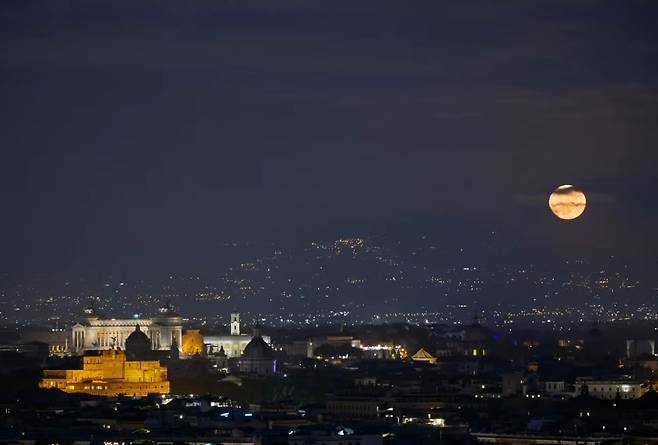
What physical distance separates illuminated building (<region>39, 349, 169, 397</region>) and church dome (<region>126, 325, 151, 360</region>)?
48.5ft

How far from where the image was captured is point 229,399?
134m

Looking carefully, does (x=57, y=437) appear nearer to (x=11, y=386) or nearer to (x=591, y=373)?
(x=11, y=386)

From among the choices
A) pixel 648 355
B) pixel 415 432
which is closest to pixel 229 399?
pixel 415 432

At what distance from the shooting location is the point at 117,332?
196750 mm

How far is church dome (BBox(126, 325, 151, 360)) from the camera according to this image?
561 feet

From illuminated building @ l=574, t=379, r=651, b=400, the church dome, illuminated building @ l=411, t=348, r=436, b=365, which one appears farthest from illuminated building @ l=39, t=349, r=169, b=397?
illuminated building @ l=411, t=348, r=436, b=365

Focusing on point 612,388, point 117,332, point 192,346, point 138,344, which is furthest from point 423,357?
point 612,388

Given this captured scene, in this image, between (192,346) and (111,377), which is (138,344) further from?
(111,377)

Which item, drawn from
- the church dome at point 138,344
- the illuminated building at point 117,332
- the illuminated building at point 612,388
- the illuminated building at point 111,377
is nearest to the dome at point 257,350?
the church dome at point 138,344

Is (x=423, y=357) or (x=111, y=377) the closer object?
(x=111, y=377)

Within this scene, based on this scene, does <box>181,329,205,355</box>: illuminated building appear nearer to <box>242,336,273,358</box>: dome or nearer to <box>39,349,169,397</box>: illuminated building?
<box>242,336,273,358</box>: dome

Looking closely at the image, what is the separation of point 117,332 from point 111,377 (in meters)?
49.1

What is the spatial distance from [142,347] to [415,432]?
7620 cm

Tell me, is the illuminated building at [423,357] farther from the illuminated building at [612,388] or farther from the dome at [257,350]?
the illuminated building at [612,388]
